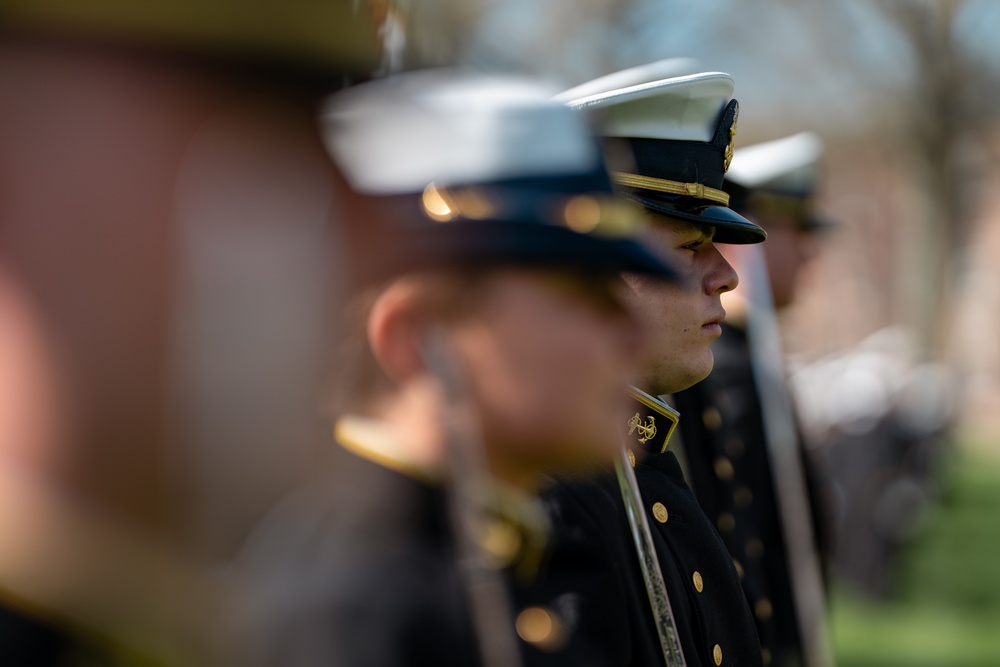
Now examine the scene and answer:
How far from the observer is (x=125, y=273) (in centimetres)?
107

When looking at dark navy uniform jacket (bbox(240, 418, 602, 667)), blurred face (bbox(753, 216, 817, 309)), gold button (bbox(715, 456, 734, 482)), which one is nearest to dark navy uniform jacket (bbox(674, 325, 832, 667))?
gold button (bbox(715, 456, 734, 482))

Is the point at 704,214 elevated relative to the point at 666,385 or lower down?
elevated

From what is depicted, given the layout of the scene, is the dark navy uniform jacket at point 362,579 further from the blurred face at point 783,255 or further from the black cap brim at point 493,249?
the blurred face at point 783,255

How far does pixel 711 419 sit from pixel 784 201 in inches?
80.1

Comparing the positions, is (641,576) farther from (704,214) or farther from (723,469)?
(723,469)

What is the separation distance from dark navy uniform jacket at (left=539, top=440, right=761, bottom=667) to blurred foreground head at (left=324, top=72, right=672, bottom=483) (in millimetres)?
454

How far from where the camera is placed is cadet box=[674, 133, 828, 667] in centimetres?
368

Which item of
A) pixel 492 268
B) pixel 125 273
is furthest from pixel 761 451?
pixel 125 273

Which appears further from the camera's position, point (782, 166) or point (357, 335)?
point (782, 166)

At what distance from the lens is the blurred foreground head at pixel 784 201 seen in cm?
522

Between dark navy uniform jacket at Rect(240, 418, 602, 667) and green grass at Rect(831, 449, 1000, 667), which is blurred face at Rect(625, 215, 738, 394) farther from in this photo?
green grass at Rect(831, 449, 1000, 667)

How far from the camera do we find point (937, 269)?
17984mm

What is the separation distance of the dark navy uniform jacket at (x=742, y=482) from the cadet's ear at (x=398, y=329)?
2.03m

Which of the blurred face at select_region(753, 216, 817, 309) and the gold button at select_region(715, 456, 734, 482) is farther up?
the blurred face at select_region(753, 216, 817, 309)
